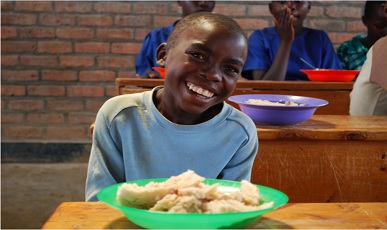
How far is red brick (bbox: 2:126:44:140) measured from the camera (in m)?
4.14

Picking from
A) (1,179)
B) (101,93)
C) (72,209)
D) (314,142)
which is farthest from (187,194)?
(101,93)

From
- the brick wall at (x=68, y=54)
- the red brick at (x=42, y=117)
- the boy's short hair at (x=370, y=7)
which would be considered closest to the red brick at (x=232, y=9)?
the brick wall at (x=68, y=54)

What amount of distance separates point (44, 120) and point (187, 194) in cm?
355

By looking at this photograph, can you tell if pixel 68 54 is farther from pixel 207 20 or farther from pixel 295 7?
pixel 207 20

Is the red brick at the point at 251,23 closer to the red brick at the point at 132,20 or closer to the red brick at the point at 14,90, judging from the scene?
the red brick at the point at 132,20

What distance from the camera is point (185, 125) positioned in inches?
49.8

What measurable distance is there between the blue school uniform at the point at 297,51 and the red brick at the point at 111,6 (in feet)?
3.24

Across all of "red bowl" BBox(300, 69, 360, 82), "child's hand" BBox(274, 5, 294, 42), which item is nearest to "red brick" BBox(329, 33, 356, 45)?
"child's hand" BBox(274, 5, 294, 42)

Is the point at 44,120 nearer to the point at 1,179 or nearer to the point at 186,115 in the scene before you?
the point at 1,179

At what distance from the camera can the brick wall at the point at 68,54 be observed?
404 cm

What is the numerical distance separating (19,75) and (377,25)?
8.79 feet

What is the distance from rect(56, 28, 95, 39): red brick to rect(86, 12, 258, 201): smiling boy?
284cm

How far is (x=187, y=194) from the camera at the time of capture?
0.80 m

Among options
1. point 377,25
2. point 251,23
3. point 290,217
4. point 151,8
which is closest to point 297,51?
point 251,23
